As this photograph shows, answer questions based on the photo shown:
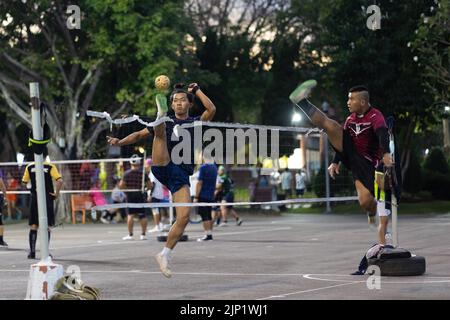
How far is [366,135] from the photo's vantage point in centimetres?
1411

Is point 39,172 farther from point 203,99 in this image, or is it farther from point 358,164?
point 358,164

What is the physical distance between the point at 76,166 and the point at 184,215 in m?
23.7

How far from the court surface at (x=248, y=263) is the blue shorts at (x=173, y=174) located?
1.21m

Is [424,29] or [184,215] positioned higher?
[424,29]

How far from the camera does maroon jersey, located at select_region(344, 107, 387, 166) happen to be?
46.1 ft

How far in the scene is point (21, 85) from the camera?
124 ft

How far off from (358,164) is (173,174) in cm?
244

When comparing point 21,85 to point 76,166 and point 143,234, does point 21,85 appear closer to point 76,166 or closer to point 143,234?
point 76,166

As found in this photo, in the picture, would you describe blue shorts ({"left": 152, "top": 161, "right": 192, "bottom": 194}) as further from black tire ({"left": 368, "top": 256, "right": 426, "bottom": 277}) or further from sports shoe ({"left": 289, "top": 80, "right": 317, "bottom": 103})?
black tire ({"left": 368, "top": 256, "right": 426, "bottom": 277})
